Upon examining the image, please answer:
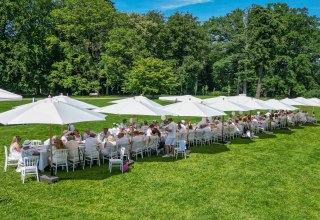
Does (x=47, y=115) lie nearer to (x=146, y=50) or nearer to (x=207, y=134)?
(x=207, y=134)

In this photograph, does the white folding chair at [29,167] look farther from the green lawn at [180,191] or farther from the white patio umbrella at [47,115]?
the white patio umbrella at [47,115]

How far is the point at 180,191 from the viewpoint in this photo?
9.86 metres

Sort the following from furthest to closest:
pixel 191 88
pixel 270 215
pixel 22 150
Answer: pixel 191 88
pixel 22 150
pixel 270 215

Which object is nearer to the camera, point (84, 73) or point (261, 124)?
point (261, 124)

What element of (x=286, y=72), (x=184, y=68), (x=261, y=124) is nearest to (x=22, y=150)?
(x=261, y=124)

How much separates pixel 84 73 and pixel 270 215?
44969 mm

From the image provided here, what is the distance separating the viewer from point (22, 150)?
443 inches

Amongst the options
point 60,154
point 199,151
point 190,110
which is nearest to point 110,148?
point 60,154

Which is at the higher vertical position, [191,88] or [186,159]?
[191,88]

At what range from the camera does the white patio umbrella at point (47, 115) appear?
9.52 metres

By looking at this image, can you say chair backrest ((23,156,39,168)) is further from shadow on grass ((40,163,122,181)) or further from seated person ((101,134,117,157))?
seated person ((101,134,117,157))

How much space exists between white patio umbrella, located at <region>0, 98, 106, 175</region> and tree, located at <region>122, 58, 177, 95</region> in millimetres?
35094

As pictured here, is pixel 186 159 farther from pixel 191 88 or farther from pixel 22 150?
pixel 191 88

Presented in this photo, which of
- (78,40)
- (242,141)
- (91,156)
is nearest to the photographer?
(91,156)
